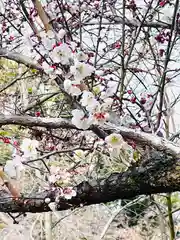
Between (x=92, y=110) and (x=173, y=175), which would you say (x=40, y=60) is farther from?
(x=173, y=175)

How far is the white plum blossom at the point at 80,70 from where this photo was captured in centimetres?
127

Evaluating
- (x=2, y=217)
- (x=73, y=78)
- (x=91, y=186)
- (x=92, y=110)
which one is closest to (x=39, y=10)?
(x=73, y=78)

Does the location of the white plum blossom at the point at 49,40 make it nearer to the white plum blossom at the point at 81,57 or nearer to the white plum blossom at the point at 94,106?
the white plum blossom at the point at 81,57

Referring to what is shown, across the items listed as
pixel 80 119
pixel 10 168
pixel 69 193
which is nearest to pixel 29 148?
pixel 10 168

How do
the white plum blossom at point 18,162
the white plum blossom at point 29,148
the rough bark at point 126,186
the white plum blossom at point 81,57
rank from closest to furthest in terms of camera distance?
the rough bark at point 126,186, the white plum blossom at point 81,57, the white plum blossom at point 18,162, the white plum blossom at point 29,148

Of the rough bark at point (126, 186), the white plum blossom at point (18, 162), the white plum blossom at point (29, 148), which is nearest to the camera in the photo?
the rough bark at point (126, 186)

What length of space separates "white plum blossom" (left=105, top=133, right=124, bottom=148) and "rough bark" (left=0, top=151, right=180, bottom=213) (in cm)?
9

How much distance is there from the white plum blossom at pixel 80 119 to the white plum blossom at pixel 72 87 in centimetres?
6

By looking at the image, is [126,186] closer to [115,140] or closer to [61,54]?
[115,140]

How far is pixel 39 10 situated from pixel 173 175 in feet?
2.49

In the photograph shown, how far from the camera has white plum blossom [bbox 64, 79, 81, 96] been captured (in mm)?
1293

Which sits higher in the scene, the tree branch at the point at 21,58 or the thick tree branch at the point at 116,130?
the tree branch at the point at 21,58

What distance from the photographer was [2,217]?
4.50m

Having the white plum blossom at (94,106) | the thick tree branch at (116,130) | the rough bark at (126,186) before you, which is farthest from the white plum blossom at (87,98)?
the rough bark at (126,186)
